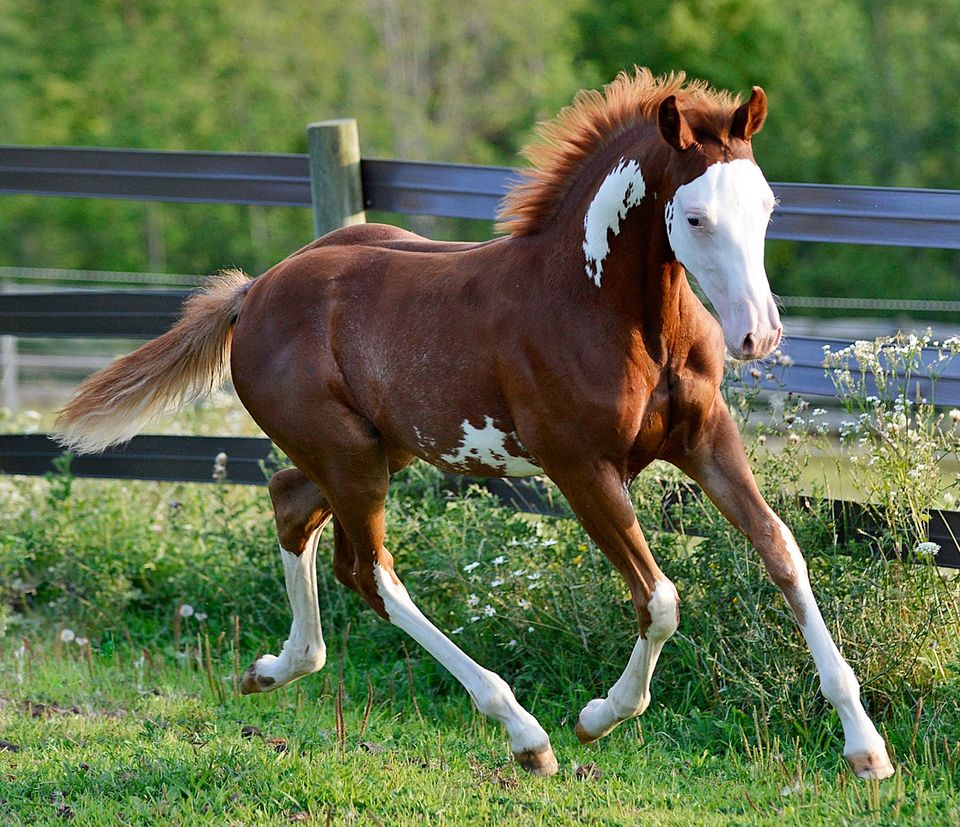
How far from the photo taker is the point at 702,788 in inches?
151

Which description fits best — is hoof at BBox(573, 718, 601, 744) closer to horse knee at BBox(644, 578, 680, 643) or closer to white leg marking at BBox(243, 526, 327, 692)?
horse knee at BBox(644, 578, 680, 643)

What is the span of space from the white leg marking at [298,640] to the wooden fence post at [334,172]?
5.39 feet

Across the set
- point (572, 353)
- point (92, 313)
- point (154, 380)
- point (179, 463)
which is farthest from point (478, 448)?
point (92, 313)

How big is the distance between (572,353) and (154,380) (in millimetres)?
1824

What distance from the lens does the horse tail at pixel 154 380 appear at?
4.78 metres

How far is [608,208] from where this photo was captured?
12.1 ft

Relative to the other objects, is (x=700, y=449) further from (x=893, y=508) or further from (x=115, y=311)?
(x=115, y=311)

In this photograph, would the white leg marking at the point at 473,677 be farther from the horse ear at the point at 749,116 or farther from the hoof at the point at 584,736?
the horse ear at the point at 749,116

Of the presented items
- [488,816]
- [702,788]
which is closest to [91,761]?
[488,816]

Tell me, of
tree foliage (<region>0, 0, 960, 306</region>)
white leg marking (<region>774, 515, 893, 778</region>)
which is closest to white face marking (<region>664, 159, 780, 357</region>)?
white leg marking (<region>774, 515, 893, 778</region>)

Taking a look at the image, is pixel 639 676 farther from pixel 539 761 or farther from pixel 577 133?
pixel 577 133

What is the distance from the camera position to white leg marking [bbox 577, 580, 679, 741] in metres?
3.72

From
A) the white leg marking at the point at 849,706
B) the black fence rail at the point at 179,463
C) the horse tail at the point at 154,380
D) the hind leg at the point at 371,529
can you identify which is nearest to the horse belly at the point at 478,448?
the hind leg at the point at 371,529

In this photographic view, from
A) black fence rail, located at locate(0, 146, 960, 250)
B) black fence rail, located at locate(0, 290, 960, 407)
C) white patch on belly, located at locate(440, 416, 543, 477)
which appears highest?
black fence rail, located at locate(0, 146, 960, 250)
